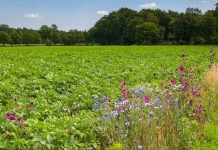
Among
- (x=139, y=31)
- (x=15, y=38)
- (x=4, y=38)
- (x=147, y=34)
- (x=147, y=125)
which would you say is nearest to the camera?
(x=147, y=125)

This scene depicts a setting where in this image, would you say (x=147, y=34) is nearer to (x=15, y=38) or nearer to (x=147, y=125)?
(x=15, y=38)

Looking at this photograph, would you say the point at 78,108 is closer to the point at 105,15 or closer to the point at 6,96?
the point at 6,96

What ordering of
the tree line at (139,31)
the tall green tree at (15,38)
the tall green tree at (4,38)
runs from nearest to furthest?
the tree line at (139,31) < the tall green tree at (4,38) < the tall green tree at (15,38)

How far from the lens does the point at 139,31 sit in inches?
3807

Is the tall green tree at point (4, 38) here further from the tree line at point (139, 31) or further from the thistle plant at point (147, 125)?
the thistle plant at point (147, 125)

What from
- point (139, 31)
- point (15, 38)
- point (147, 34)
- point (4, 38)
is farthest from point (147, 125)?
point (15, 38)

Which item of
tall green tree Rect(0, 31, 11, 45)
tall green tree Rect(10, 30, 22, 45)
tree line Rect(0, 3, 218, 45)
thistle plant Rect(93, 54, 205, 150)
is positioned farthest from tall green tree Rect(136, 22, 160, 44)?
thistle plant Rect(93, 54, 205, 150)

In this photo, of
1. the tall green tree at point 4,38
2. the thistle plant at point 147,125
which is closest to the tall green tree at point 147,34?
the tall green tree at point 4,38

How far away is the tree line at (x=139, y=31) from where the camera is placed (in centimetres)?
8988

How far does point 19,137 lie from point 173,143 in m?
2.40

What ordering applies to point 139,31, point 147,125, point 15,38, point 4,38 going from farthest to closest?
point 15,38 < point 4,38 < point 139,31 < point 147,125

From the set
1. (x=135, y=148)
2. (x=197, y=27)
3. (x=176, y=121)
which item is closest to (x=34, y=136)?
(x=135, y=148)

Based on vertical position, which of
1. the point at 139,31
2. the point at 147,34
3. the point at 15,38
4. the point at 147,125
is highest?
the point at 139,31

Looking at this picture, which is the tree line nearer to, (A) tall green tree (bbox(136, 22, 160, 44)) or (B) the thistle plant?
(A) tall green tree (bbox(136, 22, 160, 44))
